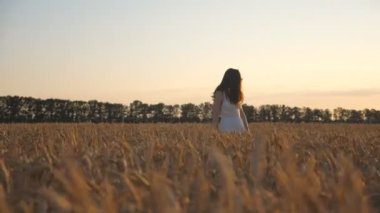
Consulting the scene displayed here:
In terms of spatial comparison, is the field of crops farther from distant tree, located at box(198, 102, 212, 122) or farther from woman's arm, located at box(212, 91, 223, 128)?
distant tree, located at box(198, 102, 212, 122)

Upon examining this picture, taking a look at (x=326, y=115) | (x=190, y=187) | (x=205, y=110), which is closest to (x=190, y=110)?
(x=205, y=110)

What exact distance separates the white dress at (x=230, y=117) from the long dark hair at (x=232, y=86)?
4.4 inches

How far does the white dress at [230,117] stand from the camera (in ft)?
32.6

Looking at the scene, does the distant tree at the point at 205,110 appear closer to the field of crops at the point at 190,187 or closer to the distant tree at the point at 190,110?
the distant tree at the point at 190,110

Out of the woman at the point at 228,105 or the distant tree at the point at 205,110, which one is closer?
the woman at the point at 228,105

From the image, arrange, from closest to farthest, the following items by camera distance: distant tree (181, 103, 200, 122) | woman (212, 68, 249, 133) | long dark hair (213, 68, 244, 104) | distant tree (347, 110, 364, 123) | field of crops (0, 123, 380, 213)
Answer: field of crops (0, 123, 380, 213), long dark hair (213, 68, 244, 104), woman (212, 68, 249, 133), distant tree (181, 103, 200, 122), distant tree (347, 110, 364, 123)

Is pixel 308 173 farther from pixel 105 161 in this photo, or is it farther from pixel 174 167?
pixel 105 161

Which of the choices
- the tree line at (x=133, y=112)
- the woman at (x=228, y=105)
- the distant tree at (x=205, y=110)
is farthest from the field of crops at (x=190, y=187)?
the distant tree at (x=205, y=110)

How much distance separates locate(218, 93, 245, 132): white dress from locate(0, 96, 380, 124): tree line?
52.4m

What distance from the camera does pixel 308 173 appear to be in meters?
1.65

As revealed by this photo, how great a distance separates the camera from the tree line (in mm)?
69438

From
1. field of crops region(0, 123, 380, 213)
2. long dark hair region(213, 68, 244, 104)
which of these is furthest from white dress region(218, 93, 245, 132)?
field of crops region(0, 123, 380, 213)

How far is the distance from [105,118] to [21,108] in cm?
1146

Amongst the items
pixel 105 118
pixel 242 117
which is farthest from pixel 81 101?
pixel 242 117
